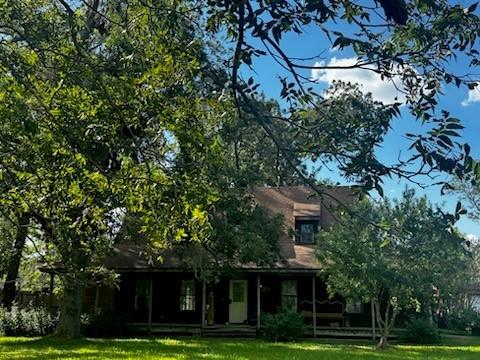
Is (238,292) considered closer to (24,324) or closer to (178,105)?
(24,324)

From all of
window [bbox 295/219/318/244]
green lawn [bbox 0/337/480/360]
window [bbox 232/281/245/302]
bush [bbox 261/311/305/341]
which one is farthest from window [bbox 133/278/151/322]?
window [bbox 295/219/318/244]

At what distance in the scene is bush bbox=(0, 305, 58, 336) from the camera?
21.7 meters

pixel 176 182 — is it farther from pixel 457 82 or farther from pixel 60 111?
pixel 457 82

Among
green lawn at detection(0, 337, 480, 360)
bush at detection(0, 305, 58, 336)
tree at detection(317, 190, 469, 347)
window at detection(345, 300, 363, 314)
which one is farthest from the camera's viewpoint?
window at detection(345, 300, 363, 314)

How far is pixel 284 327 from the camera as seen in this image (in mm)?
20078

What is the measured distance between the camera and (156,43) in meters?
5.53

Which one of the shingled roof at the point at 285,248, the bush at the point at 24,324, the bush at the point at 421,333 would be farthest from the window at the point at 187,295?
the bush at the point at 421,333

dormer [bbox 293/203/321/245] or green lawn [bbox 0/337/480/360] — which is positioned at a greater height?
dormer [bbox 293/203/321/245]

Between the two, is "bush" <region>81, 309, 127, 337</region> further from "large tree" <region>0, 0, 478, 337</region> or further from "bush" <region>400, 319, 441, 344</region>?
"large tree" <region>0, 0, 478, 337</region>

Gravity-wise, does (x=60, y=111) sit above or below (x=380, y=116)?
above

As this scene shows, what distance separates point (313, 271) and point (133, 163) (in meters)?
16.4

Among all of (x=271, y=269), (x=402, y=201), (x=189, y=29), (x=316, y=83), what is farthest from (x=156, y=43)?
(x=271, y=269)

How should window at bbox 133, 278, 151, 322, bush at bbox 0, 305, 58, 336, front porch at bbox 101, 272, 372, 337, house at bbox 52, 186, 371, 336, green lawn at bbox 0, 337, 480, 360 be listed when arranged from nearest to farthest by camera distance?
green lawn at bbox 0, 337, 480, 360
bush at bbox 0, 305, 58, 336
house at bbox 52, 186, 371, 336
front porch at bbox 101, 272, 372, 337
window at bbox 133, 278, 151, 322

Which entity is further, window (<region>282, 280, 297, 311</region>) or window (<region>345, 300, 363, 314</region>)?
window (<region>282, 280, 297, 311</region>)
